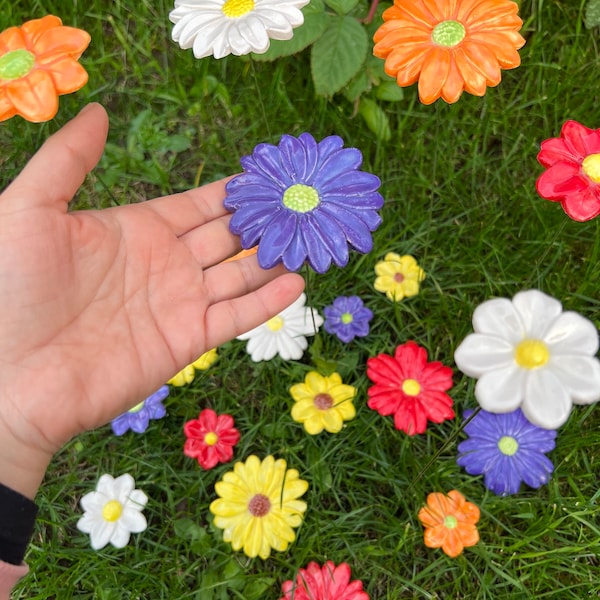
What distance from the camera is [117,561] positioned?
64.4 inches

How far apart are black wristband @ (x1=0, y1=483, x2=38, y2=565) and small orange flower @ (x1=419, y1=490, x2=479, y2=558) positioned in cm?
89

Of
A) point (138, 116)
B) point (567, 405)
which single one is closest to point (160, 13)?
point (138, 116)

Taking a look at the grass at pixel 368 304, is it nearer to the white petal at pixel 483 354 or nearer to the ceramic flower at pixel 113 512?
the ceramic flower at pixel 113 512

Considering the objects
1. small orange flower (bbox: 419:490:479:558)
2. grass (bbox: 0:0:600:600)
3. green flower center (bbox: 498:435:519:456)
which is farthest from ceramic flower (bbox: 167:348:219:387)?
green flower center (bbox: 498:435:519:456)

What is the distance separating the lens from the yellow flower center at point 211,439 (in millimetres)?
1671

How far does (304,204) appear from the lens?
52.4 inches

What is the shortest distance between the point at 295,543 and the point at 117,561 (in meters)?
0.47

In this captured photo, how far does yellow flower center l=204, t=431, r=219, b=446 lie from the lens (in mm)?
1671

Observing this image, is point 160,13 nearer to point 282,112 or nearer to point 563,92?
point 282,112

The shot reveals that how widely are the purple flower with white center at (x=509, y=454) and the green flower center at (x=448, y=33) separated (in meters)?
0.91

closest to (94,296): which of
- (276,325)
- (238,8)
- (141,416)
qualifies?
(141,416)

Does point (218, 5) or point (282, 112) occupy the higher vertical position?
point (218, 5)

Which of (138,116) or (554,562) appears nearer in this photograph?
(554,562)

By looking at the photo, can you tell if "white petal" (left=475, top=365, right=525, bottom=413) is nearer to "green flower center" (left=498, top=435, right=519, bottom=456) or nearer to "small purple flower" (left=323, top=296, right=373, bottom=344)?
"green flower center" (left=498, top=435, right=519, bottom=456)
